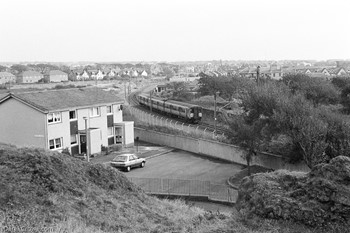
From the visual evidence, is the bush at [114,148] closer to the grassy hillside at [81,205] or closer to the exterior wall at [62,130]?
the exterior wall at [62,130]

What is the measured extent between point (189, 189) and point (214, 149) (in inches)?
407

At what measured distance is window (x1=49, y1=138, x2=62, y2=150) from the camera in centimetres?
3259

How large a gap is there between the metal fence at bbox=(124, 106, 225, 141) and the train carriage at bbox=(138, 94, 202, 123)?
1598 millimetres

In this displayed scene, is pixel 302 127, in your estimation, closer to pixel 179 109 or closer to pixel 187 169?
pixel 187 169

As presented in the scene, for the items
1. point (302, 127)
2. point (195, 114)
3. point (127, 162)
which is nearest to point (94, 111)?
point (127, 162)

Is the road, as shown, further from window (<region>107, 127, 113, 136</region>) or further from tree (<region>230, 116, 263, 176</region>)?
window (<region>107, 127, 113, 136</region>)

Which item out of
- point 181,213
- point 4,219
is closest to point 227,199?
point 181,213

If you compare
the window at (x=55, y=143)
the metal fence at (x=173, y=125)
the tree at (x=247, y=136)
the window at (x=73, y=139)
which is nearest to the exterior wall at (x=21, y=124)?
the window at (x=55, y=143)

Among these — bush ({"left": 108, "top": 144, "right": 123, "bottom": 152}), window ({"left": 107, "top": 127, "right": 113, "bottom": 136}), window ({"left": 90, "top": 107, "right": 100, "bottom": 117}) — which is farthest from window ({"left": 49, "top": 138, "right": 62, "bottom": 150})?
window ({"left": 107, "top": 127, "right": 113, "bottom": 136})

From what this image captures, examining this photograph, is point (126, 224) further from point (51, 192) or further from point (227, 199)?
point (227, 199)

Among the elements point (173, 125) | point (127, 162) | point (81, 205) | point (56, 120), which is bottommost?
point (173, 125)

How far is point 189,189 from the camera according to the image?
23.7 m

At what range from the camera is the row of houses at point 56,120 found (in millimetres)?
32219

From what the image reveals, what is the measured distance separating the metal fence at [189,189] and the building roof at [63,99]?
10.6 meters
